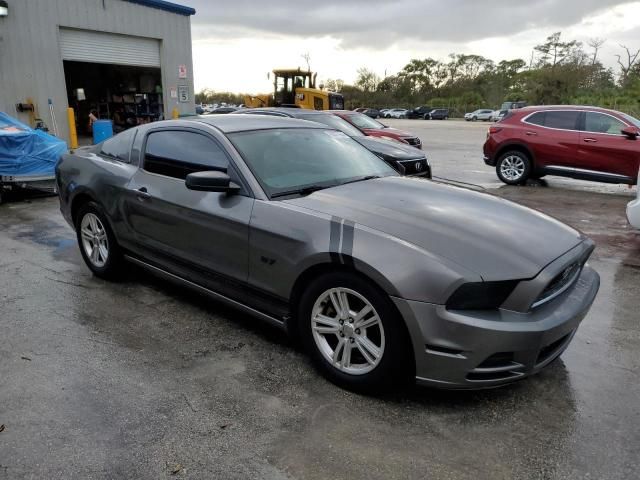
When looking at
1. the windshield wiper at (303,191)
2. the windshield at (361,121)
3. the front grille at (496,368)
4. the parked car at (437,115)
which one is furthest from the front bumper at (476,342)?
the parked car at (437,115)

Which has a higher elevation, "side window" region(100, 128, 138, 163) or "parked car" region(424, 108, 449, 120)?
"side window" region(100, 128, 138, 163)

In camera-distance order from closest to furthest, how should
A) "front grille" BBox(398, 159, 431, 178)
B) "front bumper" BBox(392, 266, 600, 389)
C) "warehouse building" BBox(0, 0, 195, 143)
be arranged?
"front bumper" BBox(392, 266, 600, 389)
"front grille" BBox(398, 159, 431, 178)
"warehouse building" BBox(0, 0, 195, 143)

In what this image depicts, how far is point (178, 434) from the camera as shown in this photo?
261cm

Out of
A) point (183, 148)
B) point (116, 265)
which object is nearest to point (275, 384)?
point (183, 148)

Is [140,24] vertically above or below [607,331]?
above

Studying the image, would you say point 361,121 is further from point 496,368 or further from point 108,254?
point 496,368

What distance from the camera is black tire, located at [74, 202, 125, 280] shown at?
4590mm

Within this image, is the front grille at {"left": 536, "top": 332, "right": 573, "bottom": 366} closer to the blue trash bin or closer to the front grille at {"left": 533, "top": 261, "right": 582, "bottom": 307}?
the front grille at {"left": 533, "top": 261, "right": 582, "bottom": 307}

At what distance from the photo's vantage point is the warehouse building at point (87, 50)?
14.0 metres

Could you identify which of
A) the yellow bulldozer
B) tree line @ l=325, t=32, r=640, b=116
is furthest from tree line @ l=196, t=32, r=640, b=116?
the yellow bulldozer

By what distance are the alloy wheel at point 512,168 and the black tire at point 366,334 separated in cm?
886

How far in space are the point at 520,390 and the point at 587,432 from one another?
1.46ft

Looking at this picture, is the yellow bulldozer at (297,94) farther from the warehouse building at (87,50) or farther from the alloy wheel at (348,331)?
the alloy wheel at (348,331)

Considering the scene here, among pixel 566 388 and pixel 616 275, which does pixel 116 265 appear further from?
pixel 616 275
